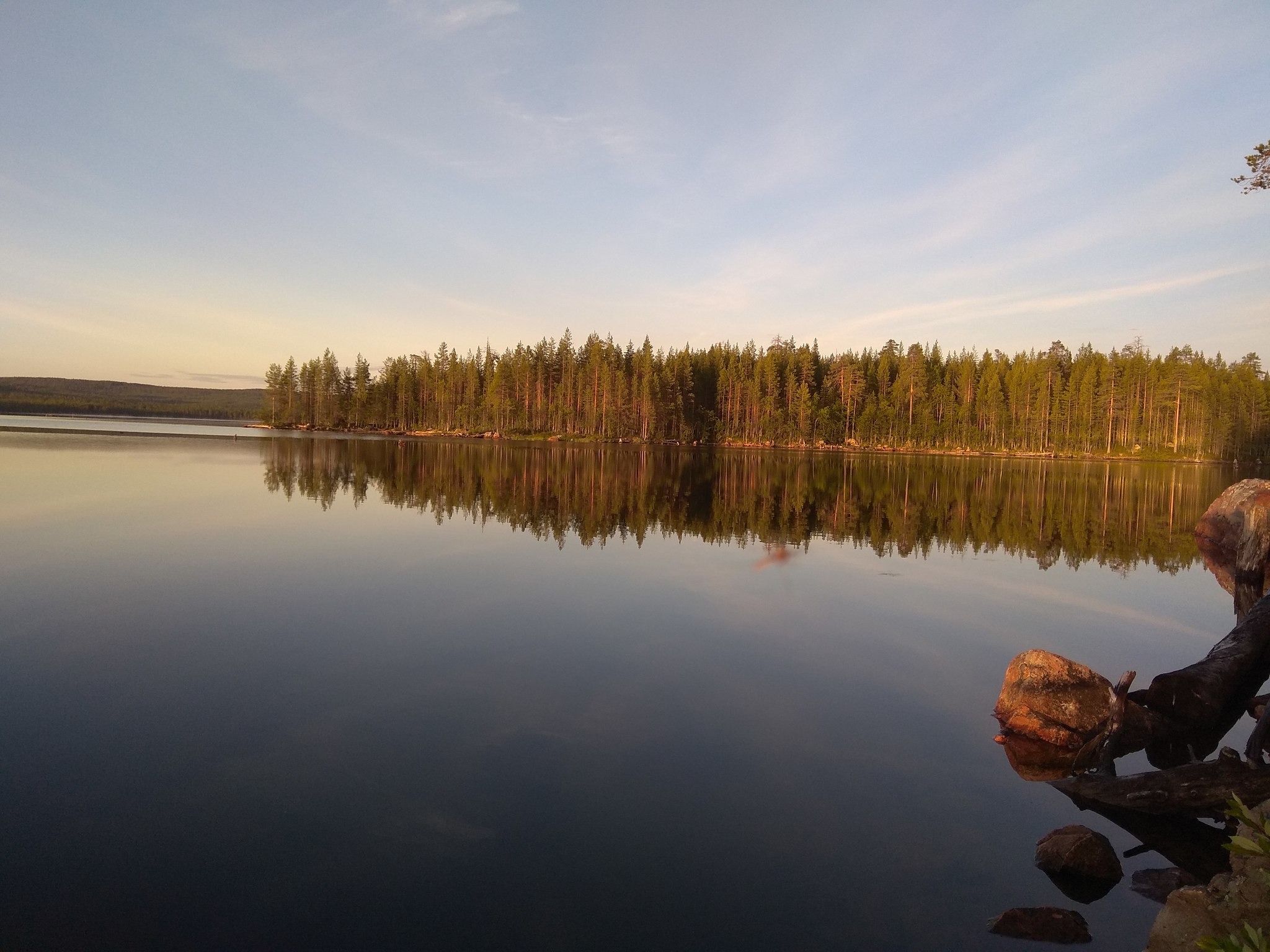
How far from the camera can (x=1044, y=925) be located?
21.4ft

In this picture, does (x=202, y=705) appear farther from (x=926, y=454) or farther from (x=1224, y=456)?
(x=1224, y=456)

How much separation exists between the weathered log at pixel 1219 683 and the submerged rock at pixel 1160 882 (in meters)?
4.35

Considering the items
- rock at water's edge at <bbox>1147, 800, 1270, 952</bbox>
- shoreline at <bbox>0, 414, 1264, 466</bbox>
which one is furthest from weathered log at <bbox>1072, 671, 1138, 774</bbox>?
shoreline at <bbox>0, 414, 1264, 466</bbox>

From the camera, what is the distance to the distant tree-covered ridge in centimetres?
12925

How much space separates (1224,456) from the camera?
127m

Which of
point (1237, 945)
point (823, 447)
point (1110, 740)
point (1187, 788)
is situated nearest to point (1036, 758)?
point (1110, 740)

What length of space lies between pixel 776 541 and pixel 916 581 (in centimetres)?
688

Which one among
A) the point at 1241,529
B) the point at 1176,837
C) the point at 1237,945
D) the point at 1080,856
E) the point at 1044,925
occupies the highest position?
the point at 1237,945

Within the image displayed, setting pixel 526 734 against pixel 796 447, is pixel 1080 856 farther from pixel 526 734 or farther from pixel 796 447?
pixel 796 447

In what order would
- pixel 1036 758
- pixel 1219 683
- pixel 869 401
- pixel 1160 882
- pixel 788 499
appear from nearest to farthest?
pixel 1160 882
pixel 1036 758
pixel 1219 683
pixel 788 499
pixel 869 401

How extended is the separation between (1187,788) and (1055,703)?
8.41 ft

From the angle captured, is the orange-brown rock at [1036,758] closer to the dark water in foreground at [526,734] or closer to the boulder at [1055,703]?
the boulder at [1055,703]

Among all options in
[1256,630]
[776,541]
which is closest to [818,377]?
[776,541]

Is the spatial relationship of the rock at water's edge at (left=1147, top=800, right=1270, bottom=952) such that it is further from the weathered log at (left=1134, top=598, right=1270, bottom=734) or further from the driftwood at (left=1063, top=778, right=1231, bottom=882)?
the weathered log at (left=1134, top=598, right=1270, bottom=734)
